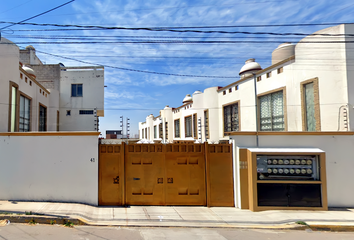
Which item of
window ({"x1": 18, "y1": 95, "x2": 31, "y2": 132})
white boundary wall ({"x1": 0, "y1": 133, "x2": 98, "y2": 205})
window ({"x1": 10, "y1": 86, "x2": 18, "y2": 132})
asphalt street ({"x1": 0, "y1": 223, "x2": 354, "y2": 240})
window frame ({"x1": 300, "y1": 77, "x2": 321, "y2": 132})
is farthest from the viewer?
window ({"x1": 18, "y1": 95, "x2": 31, "y2": 132})

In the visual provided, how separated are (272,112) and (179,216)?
796cm

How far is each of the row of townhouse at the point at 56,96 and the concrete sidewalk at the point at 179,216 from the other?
6.19 m

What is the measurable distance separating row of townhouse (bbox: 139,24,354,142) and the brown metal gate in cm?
142

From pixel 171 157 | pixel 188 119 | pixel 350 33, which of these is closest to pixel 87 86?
pixel 188 119

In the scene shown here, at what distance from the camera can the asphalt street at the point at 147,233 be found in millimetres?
5168

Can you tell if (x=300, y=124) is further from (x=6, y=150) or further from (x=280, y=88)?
(x=6, y=150)

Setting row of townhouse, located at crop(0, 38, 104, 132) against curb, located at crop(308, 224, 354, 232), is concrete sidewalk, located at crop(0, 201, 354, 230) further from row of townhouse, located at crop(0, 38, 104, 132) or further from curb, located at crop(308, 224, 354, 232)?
row of townhouse, located at crop(0, 38, 104, 132)

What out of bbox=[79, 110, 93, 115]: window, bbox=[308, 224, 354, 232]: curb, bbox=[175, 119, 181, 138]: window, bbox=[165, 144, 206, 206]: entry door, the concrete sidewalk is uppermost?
bbox=[79, 110, 93, 115]: window

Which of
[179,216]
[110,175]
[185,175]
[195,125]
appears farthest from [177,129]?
[179,216]

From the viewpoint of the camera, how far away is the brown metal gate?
7668 millimetres

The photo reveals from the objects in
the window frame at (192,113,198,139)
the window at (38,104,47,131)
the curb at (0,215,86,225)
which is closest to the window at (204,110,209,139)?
the window frame at (192,113,198,139)

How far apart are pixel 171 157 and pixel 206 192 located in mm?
1710

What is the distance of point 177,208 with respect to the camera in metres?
7.48

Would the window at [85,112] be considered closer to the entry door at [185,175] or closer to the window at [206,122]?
the window at [206,122]
